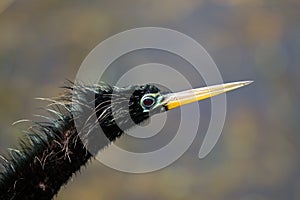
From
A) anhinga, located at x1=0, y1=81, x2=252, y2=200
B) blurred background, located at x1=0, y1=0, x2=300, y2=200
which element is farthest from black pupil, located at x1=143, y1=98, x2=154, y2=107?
blurred background, located at x1=0, y1=0, x2=300, y2=200

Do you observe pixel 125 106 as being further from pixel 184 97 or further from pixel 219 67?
pixel 219 67

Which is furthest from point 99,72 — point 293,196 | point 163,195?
point 293,196

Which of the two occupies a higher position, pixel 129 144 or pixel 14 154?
pixel 129 144

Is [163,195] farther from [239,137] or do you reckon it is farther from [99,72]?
[99,72]

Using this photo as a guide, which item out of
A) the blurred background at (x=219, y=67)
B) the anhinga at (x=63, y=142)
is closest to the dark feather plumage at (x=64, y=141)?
the anhinga at (x=63, y=142)

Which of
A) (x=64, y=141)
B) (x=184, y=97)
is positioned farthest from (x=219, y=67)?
(x=64, y=141)

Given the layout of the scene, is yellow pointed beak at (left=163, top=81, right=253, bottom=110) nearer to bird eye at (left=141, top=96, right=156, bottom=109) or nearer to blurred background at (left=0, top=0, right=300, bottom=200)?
bird eye at (left=141, top=96, right=156, bottom=109)
